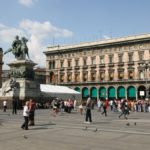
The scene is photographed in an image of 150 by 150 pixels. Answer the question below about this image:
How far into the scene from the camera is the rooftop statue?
37906mm

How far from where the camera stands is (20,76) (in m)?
37.4

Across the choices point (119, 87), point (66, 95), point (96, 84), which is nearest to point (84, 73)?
point (96, 84)

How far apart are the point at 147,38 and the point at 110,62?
35.9 feet

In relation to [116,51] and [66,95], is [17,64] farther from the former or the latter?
[116,51]

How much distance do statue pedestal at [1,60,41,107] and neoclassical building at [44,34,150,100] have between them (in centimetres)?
3302

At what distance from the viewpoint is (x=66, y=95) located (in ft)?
175

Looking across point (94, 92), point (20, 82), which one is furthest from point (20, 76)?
point (94, 92)

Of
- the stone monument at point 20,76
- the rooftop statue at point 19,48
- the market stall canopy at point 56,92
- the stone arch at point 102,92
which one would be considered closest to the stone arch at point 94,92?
the stone arch at point 102,92

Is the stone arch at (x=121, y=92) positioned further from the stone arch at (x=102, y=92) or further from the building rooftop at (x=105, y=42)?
the building rooftop at (x=105, y=42)

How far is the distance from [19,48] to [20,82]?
416 centimetres

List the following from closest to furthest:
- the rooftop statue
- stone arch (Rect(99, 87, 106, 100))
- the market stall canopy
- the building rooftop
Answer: the rooftop statue → the market stall canopy → the building rooftop → stone arch (Rect(99, 87, 106, 100))

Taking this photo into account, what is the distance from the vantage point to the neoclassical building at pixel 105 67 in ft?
234

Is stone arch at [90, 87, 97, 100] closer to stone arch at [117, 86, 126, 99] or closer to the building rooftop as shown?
stone arch at [117, 86, 126, 99]

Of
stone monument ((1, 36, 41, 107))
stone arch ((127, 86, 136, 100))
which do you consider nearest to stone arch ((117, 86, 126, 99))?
stone arch ((127, 86, 136, 100))
